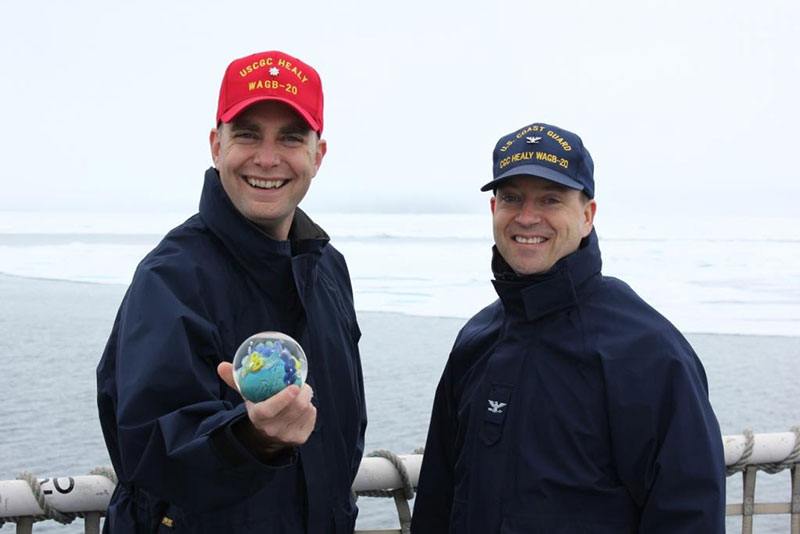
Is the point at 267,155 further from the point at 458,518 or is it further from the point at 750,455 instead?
the point at 750,455

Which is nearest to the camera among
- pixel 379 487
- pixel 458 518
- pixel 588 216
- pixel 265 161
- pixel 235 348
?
pixel 235 348

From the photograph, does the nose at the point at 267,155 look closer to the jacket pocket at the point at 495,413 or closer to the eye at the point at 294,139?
the eye at the point at 294,139

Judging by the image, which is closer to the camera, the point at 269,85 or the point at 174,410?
the point at 174,410

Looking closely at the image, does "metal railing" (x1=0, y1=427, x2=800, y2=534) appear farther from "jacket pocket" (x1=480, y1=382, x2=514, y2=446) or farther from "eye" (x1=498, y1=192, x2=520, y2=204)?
"eye" (x1=498, y1=192, x2=520, y2=204)

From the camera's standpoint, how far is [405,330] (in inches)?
468

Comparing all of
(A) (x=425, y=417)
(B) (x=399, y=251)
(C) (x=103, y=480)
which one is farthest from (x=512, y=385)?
(B) (x=399, y=251)

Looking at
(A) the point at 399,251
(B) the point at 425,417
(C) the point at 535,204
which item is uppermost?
(A) the point at 399,251

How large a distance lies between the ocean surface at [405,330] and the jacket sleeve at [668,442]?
2.92 meters

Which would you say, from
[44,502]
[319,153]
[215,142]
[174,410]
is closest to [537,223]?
[319,153]

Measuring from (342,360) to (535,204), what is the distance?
642mm

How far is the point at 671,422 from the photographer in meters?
1.97

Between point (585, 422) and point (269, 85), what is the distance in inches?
42.7

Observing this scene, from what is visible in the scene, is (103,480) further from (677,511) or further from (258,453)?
(677,511)

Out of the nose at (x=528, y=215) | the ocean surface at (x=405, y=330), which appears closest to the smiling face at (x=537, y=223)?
the nose at (x=528, y=215)
